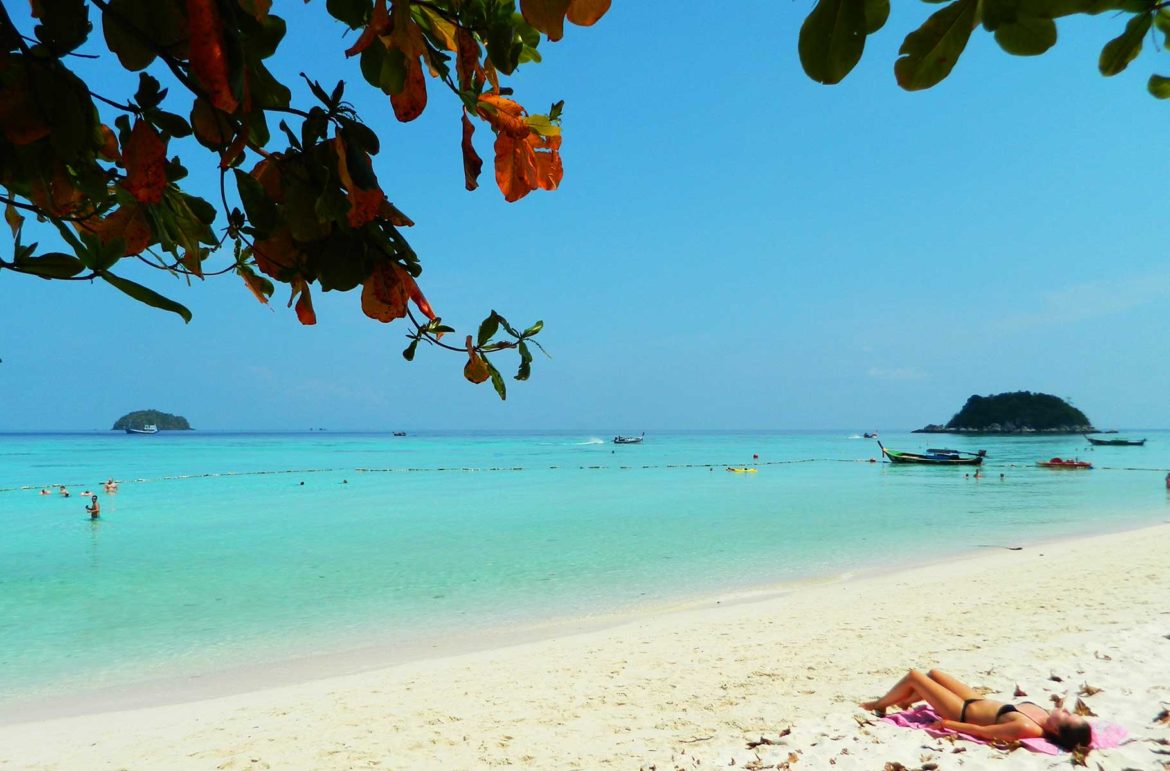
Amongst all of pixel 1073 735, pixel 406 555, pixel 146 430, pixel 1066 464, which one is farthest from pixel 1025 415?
pixel 146 430

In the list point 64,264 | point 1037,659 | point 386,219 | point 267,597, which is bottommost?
point 267,597

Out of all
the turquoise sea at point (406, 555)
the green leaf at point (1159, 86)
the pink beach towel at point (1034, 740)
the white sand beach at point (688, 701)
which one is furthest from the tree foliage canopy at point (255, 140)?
the turquoise sea at point (406, 555)

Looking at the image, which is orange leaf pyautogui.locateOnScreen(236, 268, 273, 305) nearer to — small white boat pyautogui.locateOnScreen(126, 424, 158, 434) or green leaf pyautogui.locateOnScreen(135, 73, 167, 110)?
green leaf pyautogui.locateOnScreen(135, 73, 167, 110)

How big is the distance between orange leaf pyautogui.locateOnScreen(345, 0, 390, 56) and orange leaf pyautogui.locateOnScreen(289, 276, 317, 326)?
0.39 m

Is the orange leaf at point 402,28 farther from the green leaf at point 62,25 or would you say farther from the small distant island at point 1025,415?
the small distant island at point 1025,415

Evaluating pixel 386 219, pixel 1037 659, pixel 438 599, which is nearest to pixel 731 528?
pixel 438 599

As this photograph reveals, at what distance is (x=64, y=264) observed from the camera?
888mm

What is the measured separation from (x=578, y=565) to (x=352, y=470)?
36.5m

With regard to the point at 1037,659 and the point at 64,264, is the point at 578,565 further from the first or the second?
the point at 64,264

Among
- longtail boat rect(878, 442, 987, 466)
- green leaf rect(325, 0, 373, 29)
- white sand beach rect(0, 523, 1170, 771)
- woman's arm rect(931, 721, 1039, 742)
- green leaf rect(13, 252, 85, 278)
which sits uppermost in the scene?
green leaf rect(325, 0, 373, 29)

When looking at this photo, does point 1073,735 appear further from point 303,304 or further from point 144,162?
point 144,162

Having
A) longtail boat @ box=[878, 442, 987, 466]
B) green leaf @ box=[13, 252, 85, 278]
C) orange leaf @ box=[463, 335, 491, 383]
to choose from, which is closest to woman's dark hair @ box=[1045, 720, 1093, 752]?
orange leaf @ box=[463, 335, 491, 383]

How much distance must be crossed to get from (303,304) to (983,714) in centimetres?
483

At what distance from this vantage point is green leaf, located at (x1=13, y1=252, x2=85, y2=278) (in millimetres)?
888
